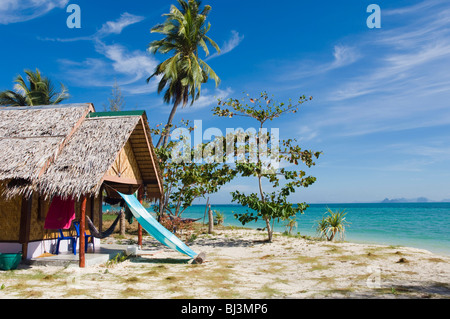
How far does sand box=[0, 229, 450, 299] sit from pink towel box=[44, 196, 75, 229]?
1221mm

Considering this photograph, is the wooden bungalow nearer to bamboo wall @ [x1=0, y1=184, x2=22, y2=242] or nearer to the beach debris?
bamboo wall @ [x1=0, y1=184, x2=22, y2=242]

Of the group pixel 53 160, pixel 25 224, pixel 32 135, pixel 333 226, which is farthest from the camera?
pixel 333 226

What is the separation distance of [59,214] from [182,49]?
38.8ft

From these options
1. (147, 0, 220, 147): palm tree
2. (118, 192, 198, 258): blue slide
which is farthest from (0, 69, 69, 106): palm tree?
(118, 192, 198, 258): blue slide

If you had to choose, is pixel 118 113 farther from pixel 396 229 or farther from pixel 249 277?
pixel 396 229

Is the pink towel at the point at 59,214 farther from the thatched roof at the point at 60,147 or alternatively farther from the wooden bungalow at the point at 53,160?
the thatched roof at the point at 60,147

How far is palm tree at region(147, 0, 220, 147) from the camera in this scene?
56.7 feet

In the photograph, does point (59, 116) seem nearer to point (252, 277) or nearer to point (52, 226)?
point (52, 226)

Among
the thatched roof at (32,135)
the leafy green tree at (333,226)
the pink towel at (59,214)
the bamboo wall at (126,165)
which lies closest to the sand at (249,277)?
the pink towel at (59,214)

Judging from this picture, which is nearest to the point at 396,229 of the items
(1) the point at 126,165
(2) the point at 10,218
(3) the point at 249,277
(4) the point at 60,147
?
(1) the point at 126,165

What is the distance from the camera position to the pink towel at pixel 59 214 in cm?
827

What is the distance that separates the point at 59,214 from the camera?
847 centimetres

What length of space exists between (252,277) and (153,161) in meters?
4.91

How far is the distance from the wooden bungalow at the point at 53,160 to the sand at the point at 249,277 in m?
1.06
